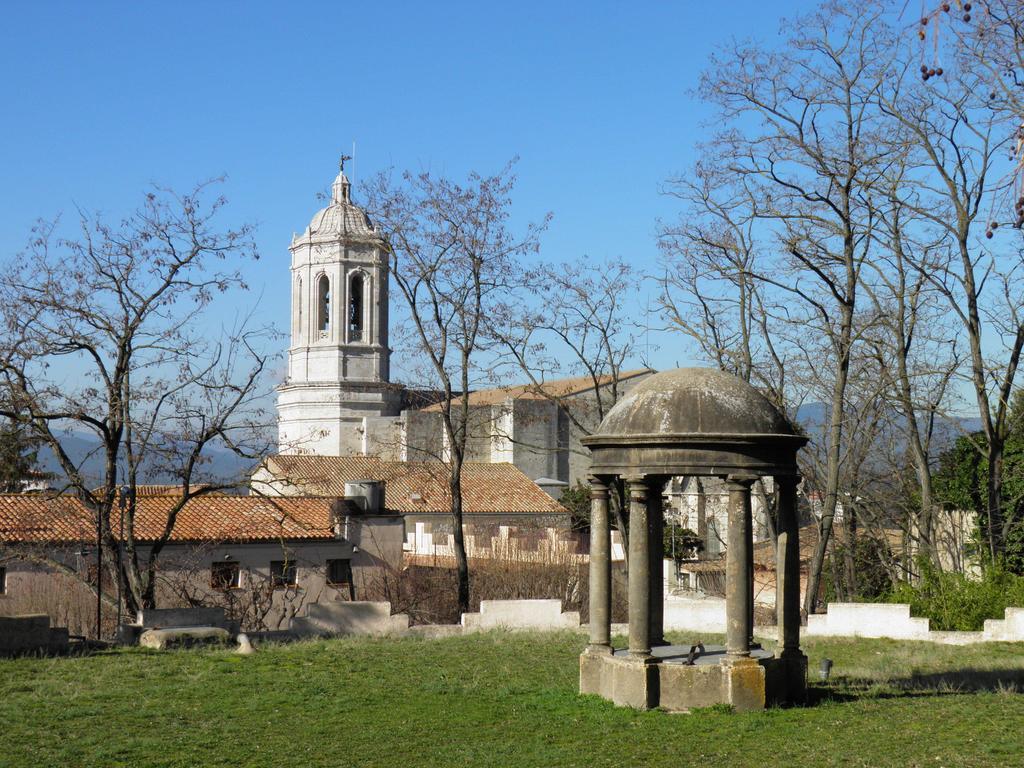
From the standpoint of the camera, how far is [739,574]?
41.1 feet

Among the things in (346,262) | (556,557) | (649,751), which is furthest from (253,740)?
(346,262)

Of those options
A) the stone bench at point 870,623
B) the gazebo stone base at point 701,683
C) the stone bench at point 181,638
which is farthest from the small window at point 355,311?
the gazebo stone base at point 701,683

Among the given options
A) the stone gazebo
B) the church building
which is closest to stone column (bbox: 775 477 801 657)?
the stone gazebo

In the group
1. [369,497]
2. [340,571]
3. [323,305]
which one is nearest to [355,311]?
[323,305]

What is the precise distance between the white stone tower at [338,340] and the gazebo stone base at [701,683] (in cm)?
5588

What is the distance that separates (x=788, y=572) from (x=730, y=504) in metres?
1.41

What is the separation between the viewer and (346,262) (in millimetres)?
68000

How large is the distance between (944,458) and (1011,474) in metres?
3.72

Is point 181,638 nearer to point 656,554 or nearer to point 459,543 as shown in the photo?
point 656,554

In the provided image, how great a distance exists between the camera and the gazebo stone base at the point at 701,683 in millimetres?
12289

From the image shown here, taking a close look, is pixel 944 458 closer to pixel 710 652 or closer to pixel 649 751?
pixel 710 652

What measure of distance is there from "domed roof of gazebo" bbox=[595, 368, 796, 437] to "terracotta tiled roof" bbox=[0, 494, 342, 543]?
15693 millimetres

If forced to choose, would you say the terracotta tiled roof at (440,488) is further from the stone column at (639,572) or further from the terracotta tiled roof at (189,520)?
the stone column at (639,572)

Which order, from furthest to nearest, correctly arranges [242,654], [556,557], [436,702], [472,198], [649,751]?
[556,557], [472,198], [242,654], [436,702], [649,751]
